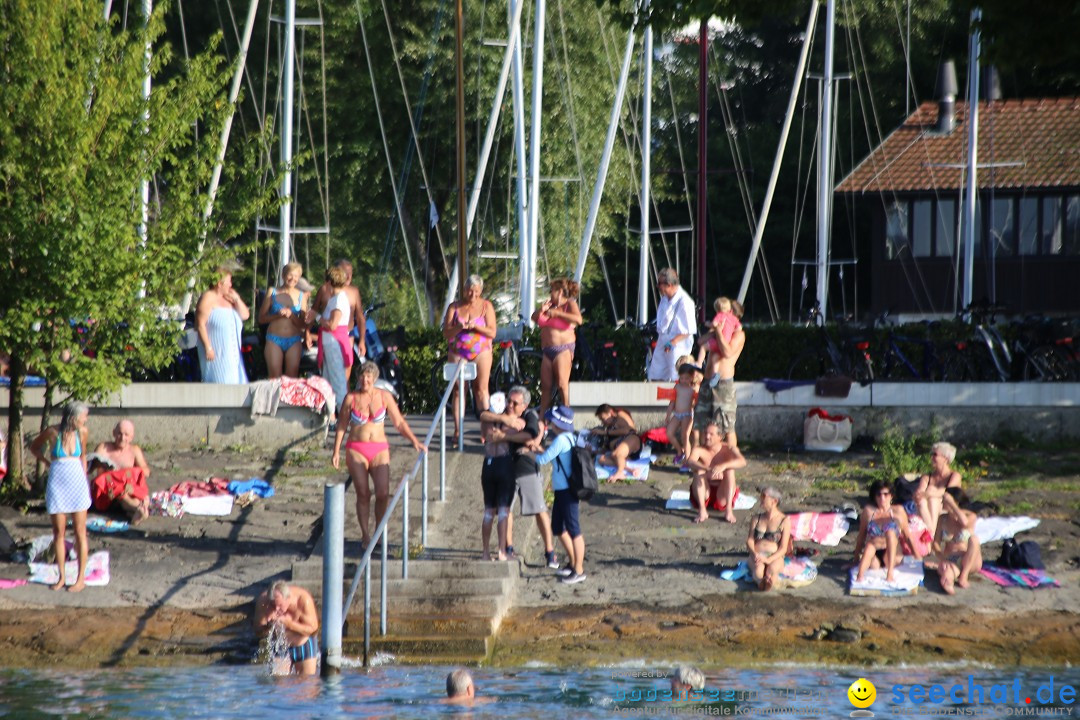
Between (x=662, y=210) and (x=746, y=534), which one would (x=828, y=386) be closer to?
(x=746, y=534)

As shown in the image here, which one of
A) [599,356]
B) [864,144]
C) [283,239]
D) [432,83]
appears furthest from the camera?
[864,144]

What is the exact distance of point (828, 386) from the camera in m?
18.7

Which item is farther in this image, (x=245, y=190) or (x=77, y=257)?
(x=245, y=190)

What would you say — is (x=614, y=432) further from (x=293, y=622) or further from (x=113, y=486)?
(x=293, y=622)

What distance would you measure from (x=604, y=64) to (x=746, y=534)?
914 inches

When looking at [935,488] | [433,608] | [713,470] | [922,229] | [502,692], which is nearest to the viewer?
[502,692]

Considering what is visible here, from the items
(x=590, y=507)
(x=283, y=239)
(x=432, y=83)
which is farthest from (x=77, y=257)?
(x=432, y=83)

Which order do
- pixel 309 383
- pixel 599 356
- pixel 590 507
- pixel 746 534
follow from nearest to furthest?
pixel 746 534 → pixel 590 507 → pixel 309 383 → pixel 599 356

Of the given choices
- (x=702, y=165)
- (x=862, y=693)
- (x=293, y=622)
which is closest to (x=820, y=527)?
(x=862, y=693)

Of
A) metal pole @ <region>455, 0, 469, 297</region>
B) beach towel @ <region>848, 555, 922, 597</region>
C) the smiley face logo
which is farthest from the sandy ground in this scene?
metal pole @ <region>455, 0, 469, 297</region>

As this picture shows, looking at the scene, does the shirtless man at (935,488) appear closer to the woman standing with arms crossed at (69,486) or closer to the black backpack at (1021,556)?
the black backpack at (1021,556)

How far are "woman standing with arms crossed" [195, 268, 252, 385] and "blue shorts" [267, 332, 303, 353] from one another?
1.29 ft

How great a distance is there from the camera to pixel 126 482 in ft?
49.8

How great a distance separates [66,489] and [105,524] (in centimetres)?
166
